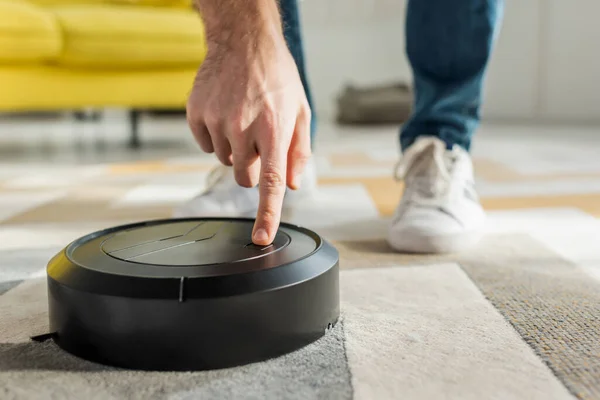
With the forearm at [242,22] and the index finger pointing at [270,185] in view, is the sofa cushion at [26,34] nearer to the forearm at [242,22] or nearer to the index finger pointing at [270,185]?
the forearm at [242,22]

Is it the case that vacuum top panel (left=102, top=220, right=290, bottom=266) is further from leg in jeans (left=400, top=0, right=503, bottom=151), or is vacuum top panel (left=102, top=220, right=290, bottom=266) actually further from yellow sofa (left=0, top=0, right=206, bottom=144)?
yellow sofa (left=0, top=0, right=206, bottom=144)

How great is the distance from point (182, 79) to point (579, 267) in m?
1.86

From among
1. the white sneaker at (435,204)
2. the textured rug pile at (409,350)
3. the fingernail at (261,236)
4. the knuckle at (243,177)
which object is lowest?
the textured rug pile at (409,350)

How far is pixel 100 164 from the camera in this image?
6.81 ft

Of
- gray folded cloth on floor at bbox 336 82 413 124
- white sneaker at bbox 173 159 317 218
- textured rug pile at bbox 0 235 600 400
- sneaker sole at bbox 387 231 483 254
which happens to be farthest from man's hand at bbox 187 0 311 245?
gray folded cloth on floor at bbox 336 82 413 124

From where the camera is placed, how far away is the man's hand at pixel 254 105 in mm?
583

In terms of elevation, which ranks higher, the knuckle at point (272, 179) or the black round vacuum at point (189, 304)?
the knuckle at point (272, 179)

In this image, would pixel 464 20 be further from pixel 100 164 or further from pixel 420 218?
pixel 100 164

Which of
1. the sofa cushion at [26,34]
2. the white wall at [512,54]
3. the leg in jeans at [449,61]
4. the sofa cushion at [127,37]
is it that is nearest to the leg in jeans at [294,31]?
the leg in jeans at [449,61]

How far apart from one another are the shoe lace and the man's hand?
0.39 metres

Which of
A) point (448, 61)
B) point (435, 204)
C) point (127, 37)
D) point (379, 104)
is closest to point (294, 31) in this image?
point (448, 61)

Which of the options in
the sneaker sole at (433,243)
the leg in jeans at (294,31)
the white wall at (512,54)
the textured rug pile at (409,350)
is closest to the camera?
the textured rug pile at (409,350)

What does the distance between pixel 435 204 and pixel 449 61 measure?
0.88ft

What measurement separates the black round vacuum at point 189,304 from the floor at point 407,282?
0.8 inches
